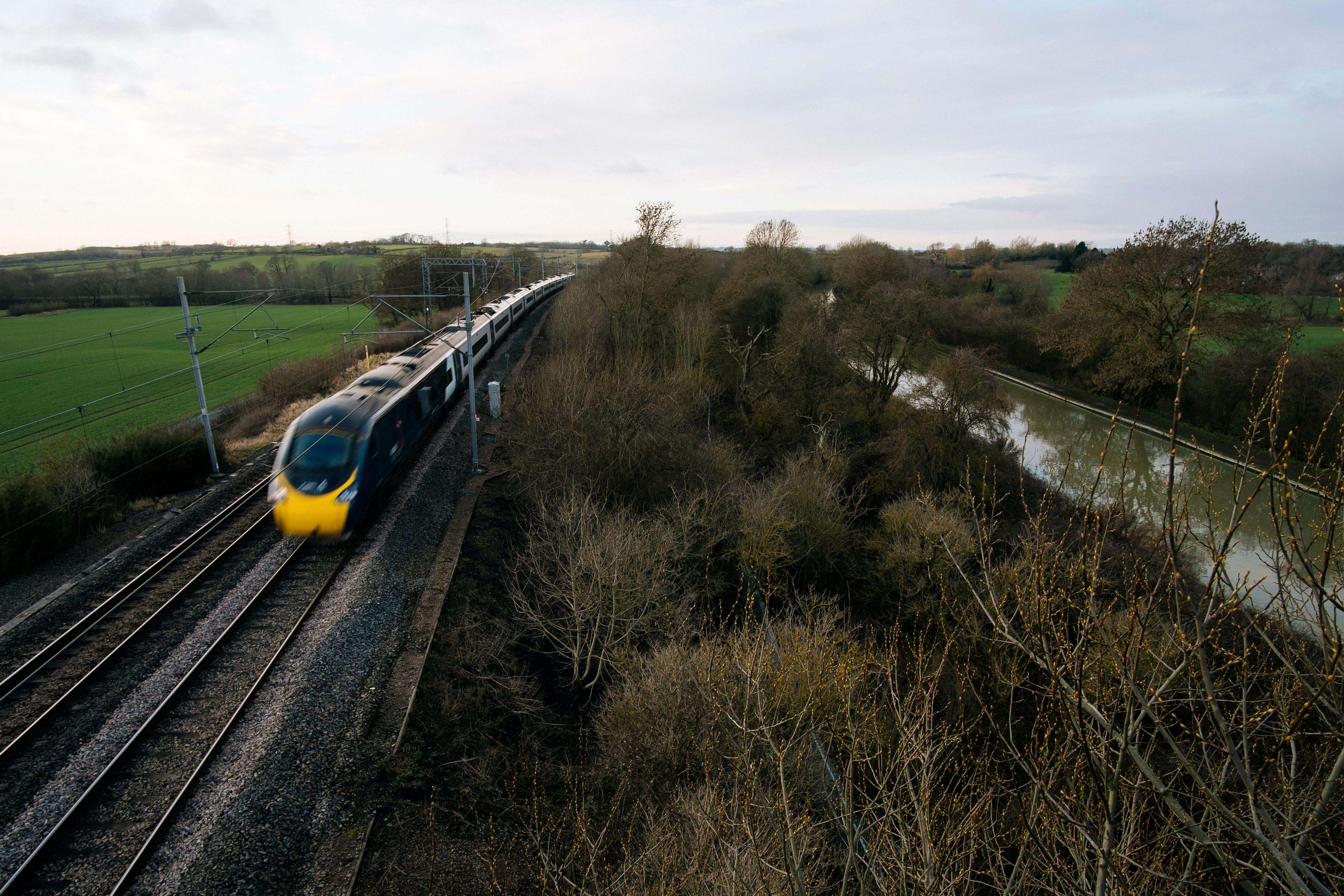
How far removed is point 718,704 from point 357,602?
837 centimetres

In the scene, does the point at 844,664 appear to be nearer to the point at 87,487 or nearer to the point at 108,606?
the point at 108,606

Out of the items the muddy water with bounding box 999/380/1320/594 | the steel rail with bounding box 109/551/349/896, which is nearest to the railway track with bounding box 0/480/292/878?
the steel rail with bounding box 109/551/349/896

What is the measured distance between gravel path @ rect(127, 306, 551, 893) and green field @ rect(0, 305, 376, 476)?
32.7 ft

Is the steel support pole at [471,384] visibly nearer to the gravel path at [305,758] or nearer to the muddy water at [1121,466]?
the gravel path at [305,758]

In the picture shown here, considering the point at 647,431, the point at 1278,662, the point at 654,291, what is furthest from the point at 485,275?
the point at 1278,662

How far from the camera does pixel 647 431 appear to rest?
1656cm

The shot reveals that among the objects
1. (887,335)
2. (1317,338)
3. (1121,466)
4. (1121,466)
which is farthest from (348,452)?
(1317,338)

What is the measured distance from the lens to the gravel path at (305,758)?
7.16 meters

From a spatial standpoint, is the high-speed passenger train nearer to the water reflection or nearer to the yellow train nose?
the yellow train nose

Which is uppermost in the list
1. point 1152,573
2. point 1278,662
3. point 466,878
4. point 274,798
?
point 274,798

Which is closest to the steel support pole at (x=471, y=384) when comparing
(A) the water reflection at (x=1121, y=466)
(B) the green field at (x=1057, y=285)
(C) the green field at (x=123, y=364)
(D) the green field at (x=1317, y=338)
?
(C) the green field at (x=123, y=364)

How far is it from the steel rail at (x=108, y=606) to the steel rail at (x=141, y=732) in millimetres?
2170

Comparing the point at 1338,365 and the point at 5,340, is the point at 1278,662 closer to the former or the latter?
the point at 1338,365

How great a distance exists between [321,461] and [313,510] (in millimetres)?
1018
